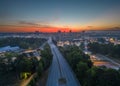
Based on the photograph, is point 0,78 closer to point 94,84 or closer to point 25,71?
point 25,71

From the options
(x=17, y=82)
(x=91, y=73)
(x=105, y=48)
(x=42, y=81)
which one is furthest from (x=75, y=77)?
(x=105, y=48)

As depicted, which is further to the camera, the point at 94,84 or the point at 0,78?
the point at 0,78

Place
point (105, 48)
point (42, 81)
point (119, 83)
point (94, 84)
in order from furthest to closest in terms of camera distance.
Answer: point (105, 48) < point (42, 81) < point (94, 84) < point (119, 83)

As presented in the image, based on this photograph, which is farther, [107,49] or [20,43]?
[20,43]

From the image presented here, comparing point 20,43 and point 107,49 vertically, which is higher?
point 107,49

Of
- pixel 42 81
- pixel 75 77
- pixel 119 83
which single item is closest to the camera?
pixel 119 83

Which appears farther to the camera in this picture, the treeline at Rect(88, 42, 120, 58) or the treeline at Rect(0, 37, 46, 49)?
the treeline at Rect(0, 37, 46, 49)

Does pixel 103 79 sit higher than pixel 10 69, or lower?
higher

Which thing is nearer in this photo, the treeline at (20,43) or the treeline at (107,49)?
the treeline at (107,49)
